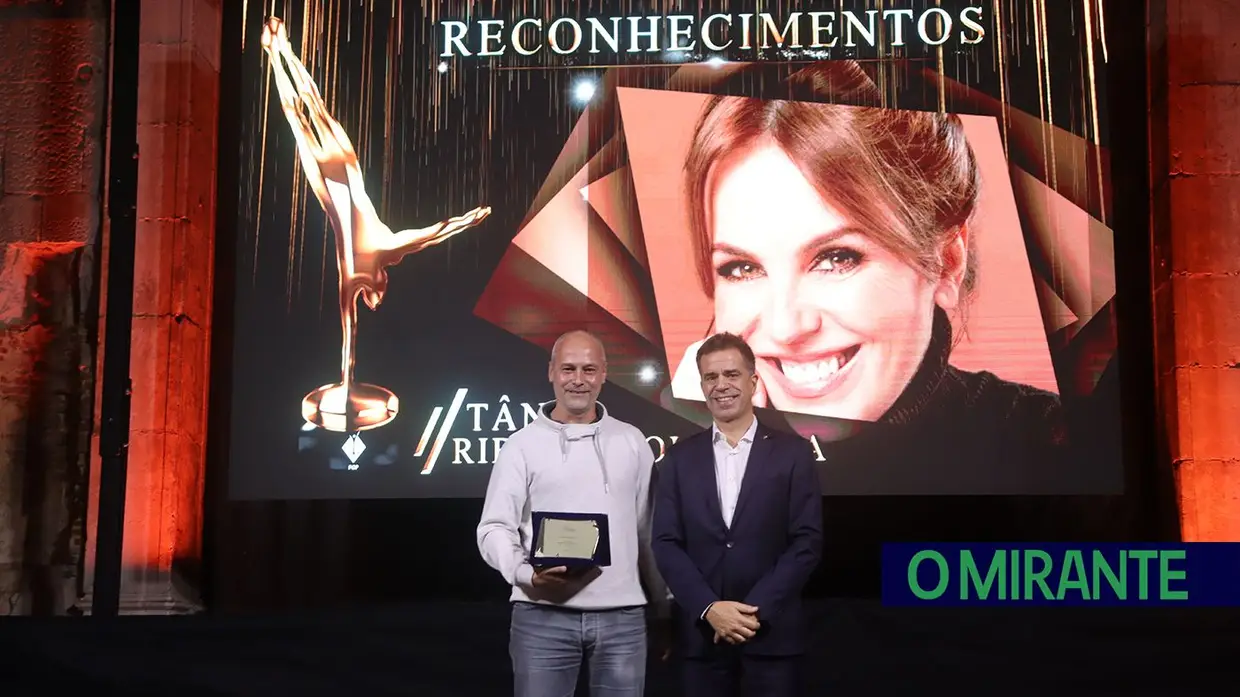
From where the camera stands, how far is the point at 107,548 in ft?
18.0

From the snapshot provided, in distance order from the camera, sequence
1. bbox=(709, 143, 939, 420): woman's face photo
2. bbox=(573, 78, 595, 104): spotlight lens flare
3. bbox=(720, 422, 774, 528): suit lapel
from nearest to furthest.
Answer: bbox=(720, 422, 774, 528): suit lapel → bbox=(709, 143, 939, 420): woman's face photo → bbox=(573, 78, 595, 104): spotlight lens flare

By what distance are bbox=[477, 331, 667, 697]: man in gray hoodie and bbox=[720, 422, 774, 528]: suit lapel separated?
260 mm

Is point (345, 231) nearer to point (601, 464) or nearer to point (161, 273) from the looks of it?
point (161, 273)

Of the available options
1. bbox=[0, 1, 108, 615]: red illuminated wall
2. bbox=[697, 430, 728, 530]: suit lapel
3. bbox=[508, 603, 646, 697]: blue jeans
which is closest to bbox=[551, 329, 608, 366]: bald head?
bbox=[697, 430, 728, 530]: suit lapel

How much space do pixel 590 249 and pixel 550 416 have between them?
148 inches

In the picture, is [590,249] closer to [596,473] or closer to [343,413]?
[343,413]

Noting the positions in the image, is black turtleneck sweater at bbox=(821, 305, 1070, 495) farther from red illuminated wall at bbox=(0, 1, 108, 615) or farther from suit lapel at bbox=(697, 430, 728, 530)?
red illuminated wall at bbox=(0, 1, 108, 615)

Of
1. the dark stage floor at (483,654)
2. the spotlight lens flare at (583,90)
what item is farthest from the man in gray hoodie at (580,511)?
the spotlight lens flare at (583,90)

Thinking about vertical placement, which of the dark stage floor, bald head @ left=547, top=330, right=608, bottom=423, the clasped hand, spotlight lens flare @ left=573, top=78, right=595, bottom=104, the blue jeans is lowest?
the dark stage floor

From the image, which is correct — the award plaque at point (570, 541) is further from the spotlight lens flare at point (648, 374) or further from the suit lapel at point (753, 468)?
the spotlight lens flare at point (648, 374)

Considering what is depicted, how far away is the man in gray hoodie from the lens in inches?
124

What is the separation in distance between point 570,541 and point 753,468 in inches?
18.2

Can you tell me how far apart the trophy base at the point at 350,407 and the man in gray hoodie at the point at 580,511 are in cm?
376

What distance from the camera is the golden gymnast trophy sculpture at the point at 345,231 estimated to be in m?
6.90
